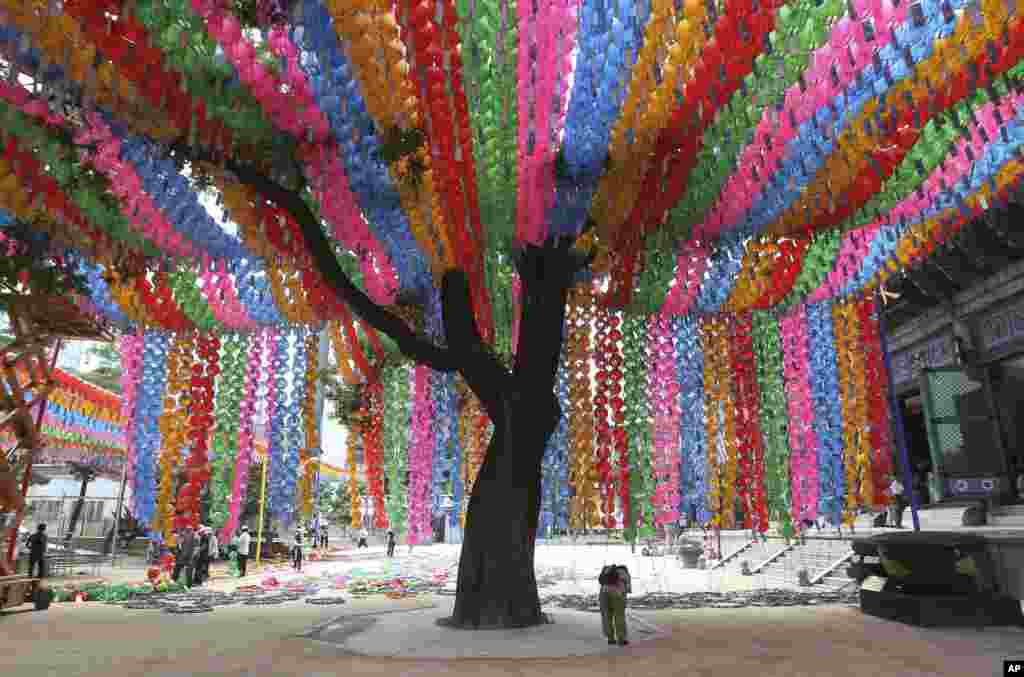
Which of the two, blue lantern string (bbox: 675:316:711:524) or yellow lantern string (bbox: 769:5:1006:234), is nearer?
yellow lantern string (bbox: 769:5:1006:234)

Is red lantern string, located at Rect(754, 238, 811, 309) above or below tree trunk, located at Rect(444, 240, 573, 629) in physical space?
above

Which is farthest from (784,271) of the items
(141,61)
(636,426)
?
(141,61)

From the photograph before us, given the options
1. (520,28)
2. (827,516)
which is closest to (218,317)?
(520,28)

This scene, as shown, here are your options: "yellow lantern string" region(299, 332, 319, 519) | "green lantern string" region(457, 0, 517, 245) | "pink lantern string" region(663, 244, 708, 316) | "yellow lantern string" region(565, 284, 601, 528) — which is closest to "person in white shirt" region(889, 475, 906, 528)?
"pink lantern string" region(663, 244, 708, 316)

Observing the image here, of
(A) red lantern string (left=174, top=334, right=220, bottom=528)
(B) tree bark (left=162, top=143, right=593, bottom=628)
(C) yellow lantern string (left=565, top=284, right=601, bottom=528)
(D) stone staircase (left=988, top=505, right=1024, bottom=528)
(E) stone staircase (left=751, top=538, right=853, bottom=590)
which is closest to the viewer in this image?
(B) tree bark (left=162, top=143, right=593, bottom=628)

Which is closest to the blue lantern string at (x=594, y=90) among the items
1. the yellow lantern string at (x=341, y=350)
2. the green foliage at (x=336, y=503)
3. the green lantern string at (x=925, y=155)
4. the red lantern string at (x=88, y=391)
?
the green lantern string at (x=925, y=155)

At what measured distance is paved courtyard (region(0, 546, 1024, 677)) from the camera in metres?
4.81

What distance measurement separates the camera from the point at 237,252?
6883mm

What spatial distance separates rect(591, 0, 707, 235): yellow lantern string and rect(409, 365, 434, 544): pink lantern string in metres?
3.71

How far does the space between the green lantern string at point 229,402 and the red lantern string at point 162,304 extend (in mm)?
597

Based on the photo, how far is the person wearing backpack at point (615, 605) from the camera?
5.75 m

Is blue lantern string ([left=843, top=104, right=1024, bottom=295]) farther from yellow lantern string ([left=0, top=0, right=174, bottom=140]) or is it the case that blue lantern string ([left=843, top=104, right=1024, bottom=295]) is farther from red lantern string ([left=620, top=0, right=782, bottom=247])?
yellow lantern string ([left=0, top=0, right=174, bottom=140])

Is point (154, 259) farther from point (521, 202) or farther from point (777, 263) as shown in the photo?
point (777, 263)

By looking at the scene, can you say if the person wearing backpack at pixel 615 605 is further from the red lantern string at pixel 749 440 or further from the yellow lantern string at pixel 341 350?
the yellow lantern string at pixel 341 350
